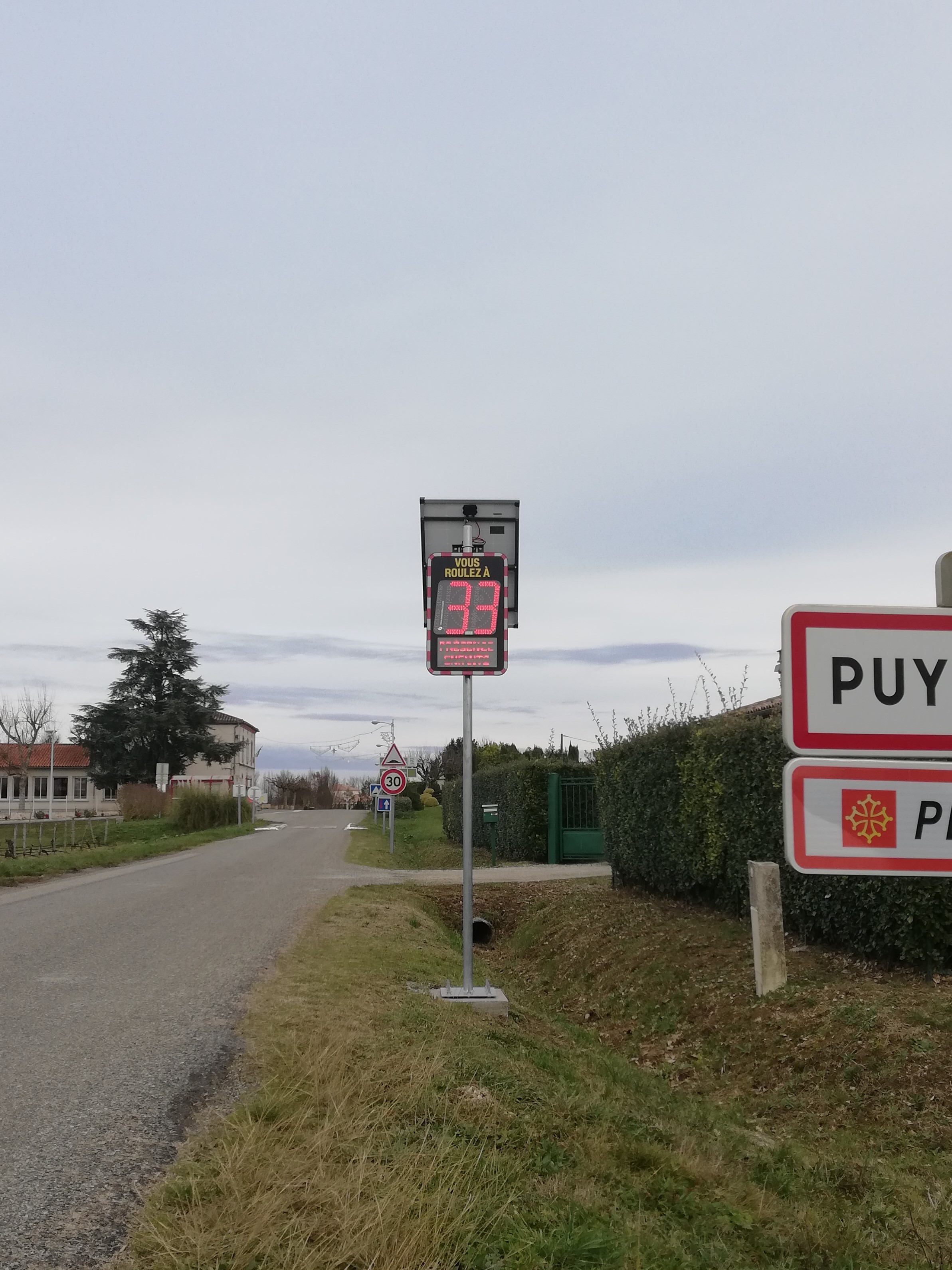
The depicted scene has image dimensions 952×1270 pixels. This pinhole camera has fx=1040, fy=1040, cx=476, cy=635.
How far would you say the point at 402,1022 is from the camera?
6.07m

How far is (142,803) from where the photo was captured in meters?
53.2

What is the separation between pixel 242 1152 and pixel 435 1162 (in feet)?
2.25

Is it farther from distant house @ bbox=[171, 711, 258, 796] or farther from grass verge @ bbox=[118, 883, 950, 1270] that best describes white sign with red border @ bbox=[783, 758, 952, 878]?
distant house @ bbox=[171, 711, 258, 796]

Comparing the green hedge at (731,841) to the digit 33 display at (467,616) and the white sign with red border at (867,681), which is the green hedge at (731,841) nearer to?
the digit 33 display at (467,616)

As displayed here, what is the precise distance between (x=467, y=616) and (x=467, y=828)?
154 cm

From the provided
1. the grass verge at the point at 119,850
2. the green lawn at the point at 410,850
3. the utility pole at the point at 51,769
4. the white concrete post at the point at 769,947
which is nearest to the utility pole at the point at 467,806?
the white concrete post at the point at 769,947

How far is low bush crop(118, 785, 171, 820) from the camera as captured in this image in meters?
52.7

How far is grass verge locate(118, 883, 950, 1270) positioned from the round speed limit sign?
59.4 ft

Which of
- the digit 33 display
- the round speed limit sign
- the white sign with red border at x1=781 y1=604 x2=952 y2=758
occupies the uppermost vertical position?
the digit 33 display

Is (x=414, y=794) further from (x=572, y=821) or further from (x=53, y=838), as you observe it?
(x=572, y=821)

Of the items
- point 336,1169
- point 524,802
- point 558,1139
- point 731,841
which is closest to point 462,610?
point 558,1139

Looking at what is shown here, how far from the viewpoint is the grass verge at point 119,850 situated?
19.9m

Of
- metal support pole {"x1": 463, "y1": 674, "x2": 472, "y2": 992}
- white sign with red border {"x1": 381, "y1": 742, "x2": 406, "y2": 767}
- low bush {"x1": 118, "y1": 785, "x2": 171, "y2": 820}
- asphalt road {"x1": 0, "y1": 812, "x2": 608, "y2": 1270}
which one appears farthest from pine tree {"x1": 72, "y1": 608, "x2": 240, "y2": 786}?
metal support pole {"x1": 463, "y1": 674, "x2": 472, "y2": 992}

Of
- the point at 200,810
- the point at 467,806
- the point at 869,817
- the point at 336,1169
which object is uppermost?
the point at 869,817
